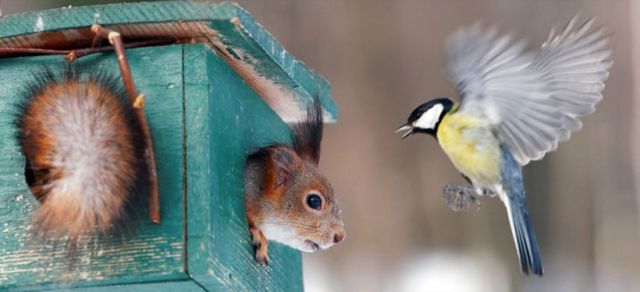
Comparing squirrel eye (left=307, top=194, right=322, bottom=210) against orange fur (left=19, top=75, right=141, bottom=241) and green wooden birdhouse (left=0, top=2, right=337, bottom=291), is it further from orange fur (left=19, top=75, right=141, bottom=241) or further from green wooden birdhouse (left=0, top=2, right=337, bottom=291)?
orange fur (left=19, top=75, right=141, bottom=241)

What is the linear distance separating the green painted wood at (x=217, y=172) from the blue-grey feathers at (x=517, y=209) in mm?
727

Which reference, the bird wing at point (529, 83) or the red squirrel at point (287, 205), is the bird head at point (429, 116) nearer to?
the bird wing at point (529, 83)

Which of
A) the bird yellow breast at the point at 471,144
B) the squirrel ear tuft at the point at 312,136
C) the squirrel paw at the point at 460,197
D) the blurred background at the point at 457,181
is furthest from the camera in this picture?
the blurred background at the point at 457,181

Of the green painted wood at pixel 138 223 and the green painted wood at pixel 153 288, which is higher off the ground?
the green painted wood at pixel 138 223

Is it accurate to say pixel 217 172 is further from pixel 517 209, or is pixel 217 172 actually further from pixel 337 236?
pixel 517 209

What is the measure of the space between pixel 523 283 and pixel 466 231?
1.21 feet

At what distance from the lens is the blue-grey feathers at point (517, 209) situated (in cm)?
346

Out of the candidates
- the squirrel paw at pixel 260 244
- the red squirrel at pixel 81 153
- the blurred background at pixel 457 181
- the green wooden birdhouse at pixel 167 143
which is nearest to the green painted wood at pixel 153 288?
the green wooden birdhouse at pixel 167 143

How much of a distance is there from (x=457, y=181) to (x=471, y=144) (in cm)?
252

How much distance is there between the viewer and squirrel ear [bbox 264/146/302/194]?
120 inches

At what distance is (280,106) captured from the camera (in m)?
3.46

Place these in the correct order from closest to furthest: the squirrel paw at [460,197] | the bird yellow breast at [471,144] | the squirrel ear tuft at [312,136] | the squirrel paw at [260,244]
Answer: the squirrel paw at [260,244]
the squirrel ear tuft at [312,136]
the bird yellow breast at [471,144]
the squirrel paw at [460,197]

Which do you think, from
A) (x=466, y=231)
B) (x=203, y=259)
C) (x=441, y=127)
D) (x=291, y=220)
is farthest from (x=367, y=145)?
(x=203, y=259)

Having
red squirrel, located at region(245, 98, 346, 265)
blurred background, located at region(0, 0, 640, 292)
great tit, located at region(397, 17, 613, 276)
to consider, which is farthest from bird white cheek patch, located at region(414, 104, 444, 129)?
blurred background, located at region(0, 0, 640, 292)
